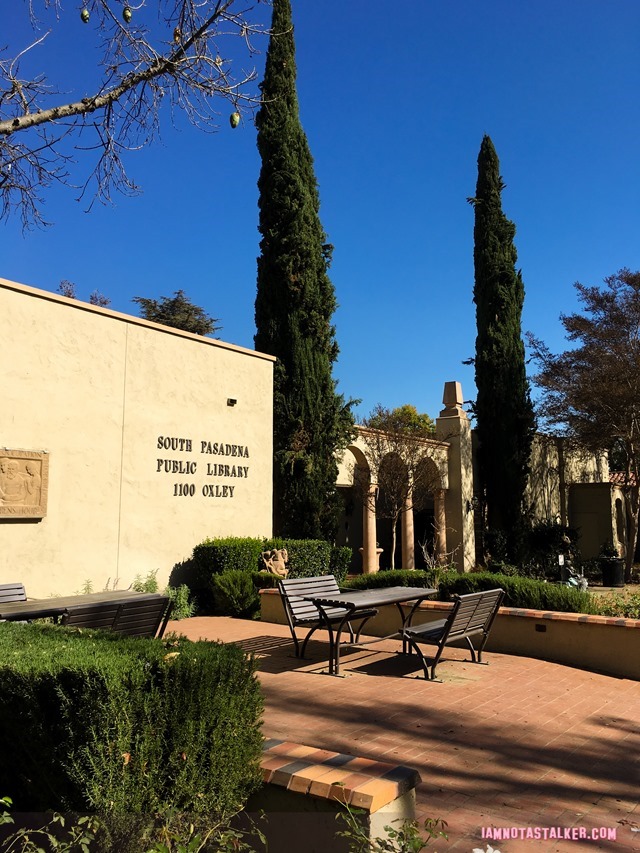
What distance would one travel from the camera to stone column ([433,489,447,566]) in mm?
20656

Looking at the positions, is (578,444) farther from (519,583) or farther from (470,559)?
(519,583)

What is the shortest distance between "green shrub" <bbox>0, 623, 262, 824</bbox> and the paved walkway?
1258 mm

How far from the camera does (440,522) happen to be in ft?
69.6

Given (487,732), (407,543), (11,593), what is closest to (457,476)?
(407,543)

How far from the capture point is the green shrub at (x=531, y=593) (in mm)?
8555

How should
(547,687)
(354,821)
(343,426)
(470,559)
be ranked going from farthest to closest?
(470,559) < (343,426) < (547,687) < (354,821)

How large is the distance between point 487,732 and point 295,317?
40.2 feet

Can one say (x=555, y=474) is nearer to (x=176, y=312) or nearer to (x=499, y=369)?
(x=499, y=369)

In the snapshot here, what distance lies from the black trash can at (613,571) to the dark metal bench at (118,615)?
16570mm

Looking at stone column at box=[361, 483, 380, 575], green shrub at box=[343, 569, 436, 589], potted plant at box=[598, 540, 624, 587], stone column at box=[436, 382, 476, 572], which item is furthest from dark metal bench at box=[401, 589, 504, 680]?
potted plant at box=[598, 540, 624, 587]

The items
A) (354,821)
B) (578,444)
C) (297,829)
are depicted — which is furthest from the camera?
(578,444)

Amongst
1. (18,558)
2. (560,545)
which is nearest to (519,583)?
(18,558)

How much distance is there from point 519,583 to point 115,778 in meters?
6.98

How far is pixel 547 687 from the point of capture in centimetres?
659
